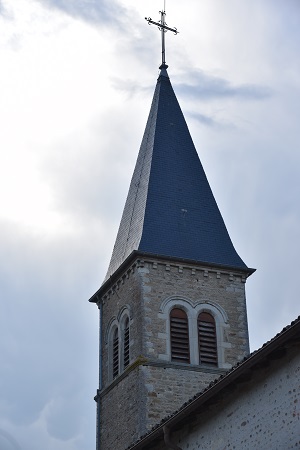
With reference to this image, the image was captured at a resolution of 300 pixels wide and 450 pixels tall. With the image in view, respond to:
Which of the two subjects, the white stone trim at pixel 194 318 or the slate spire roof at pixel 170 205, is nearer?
the white stone trim at pixel 194 318

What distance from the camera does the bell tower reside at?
93.3ft

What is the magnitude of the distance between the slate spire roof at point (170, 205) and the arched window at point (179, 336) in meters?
1.77

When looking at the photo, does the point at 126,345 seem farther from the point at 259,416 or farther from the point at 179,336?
the point at 259,416

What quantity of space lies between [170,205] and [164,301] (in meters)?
3.66

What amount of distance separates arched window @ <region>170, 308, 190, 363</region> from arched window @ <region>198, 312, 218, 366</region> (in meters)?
0.43

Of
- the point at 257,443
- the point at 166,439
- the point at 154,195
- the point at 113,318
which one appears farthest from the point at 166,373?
the point at 257,443

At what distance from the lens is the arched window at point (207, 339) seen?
2936 cm

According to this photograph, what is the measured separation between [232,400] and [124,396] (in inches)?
444

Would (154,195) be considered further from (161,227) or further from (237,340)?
(237,340)

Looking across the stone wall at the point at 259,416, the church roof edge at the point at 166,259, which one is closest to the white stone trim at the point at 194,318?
the church roof edge at the point at 166,259

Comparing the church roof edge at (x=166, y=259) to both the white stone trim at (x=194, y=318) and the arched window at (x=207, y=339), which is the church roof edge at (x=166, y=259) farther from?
the arched window at (x=207, y=339)

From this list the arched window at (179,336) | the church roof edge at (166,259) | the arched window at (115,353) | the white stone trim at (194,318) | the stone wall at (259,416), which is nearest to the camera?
the stone wall at (259,416)

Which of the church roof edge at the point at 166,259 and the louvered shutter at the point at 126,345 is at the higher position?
the church roof edge at the point at 166,259

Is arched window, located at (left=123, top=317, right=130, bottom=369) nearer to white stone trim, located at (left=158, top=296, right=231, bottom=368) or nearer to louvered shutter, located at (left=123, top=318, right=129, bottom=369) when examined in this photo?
louvered shutter, located at (left=123, top=318, right=129, bottom=369)
